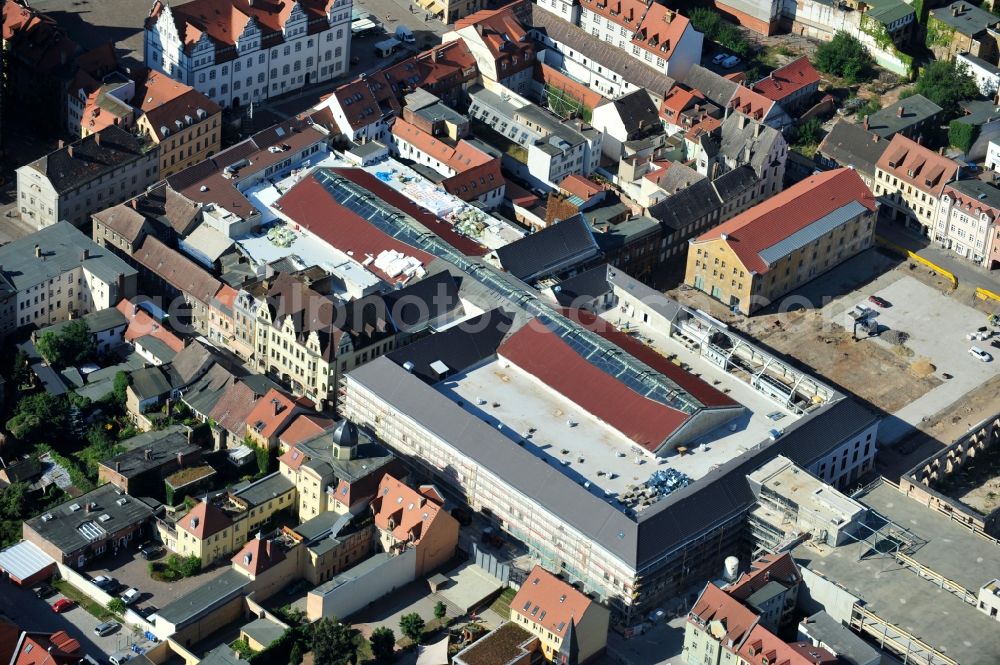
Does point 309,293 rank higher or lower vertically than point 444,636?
higher

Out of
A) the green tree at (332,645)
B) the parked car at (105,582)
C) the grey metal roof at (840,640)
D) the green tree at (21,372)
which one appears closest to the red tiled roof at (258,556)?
the green tree at (332,645)

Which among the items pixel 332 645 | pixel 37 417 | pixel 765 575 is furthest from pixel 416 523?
pixel 37 417

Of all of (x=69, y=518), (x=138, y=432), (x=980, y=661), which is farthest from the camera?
(x=138, y=432)

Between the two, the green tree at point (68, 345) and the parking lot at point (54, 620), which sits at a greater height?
the green tree at point (68, 345)

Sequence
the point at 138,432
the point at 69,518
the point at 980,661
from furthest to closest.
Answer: the point at 138,432
the point at 69,518
the point at 980,661

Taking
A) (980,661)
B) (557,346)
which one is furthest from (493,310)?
(980,661)

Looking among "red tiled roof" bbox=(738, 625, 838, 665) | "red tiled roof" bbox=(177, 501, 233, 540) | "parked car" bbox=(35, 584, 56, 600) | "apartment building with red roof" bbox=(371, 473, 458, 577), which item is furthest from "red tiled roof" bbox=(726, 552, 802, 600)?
"parked car" bbox=(35, 584, 56, 600)

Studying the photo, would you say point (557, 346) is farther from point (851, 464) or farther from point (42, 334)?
point (42, 334)

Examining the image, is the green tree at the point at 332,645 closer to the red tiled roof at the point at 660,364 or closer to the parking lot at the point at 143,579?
the parking lot at the point at 143,579
